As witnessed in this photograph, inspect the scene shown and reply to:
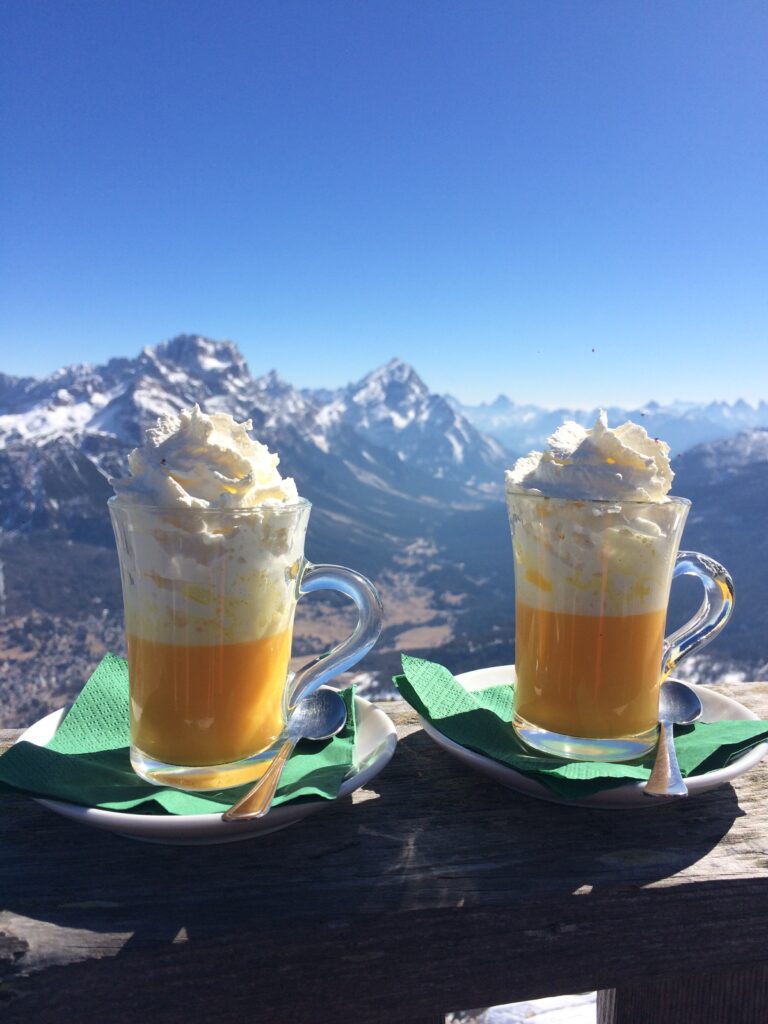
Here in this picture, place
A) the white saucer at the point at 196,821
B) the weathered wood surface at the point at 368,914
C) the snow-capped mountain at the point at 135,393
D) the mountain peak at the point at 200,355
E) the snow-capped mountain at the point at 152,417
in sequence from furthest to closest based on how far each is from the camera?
the mountain peak at the point at 200,355 → the snow-capped mountain at the point at 135,393 → the snow-capped mountain at the point at 152,417 → the white saucer at the point at 196,821 → the weathered wood surface at the point at 368,914

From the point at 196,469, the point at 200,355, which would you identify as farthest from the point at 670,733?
the point at 200,355

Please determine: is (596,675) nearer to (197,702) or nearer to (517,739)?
(517,739)

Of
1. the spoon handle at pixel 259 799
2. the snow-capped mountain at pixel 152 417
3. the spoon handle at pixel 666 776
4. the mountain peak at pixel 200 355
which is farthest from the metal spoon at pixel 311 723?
the mountain peak at pixel 200 355

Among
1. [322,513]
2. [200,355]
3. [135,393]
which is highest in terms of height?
[200,355]

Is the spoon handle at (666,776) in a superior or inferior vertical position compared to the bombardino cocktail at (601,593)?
inferior

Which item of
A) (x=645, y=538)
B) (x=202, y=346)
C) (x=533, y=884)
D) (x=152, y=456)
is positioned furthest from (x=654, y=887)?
(x=202, y=346)

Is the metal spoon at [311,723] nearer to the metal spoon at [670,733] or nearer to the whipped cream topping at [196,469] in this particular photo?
the whipped cream topping at [196,469]

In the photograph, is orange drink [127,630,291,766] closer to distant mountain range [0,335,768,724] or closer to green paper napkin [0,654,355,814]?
green paper napkin [0,654,355,814]
